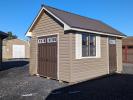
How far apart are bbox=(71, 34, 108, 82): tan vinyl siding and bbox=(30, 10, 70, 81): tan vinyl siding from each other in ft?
1.22

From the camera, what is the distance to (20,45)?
49969 millimetres

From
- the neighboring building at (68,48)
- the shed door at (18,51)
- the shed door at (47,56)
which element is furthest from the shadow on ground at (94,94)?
the shed door at (18,51)

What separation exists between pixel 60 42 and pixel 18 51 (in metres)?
38.4

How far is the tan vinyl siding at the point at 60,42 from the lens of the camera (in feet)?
40.7

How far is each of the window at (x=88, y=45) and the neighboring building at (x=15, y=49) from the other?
37.1 m

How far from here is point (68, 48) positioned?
12.3m

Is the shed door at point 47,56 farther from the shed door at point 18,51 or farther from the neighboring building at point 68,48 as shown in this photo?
→ the shed door at point 18,51

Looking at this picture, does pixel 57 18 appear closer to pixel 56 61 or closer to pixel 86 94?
pixel 56 61

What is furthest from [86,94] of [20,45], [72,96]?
[20,45]

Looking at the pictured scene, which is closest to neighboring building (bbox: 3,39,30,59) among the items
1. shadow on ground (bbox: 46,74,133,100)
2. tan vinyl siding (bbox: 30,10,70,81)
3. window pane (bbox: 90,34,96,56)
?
tan vinyl siding (bbox: 30,10,70,81)

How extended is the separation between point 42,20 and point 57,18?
223cm

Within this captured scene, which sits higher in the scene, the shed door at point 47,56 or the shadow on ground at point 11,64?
the shed door at point 47,56

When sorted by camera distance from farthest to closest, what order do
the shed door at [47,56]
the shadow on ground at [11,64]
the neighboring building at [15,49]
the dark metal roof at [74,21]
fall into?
the neighboring building at [15,49] < the shadow on ground at [11,64] < the shed door at [47,56] < the dark metal roof at [74,21]

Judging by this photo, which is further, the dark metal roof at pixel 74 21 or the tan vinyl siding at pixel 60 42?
the dark metal roof at pixel 74 21
